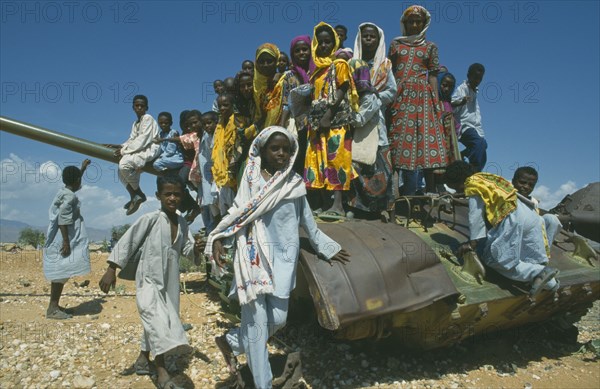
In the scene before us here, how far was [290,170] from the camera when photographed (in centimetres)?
323

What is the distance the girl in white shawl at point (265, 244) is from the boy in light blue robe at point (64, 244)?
3207mm

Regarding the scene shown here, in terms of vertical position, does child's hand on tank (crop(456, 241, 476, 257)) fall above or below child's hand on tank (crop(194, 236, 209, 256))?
below

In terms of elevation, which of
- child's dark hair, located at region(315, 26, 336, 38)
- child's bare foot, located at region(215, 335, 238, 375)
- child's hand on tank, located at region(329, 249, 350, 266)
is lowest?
child's bare foot, located at region(215, 335, 238, 375)

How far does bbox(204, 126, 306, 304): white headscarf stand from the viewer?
2.97 m

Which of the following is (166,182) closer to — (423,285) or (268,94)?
(268,94)

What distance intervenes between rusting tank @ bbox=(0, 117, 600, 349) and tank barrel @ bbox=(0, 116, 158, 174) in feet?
10.8

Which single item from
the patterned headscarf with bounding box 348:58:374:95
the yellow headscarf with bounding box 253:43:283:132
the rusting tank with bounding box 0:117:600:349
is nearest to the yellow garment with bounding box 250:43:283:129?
the yellow headscarf with bounding box 253:43:283:132

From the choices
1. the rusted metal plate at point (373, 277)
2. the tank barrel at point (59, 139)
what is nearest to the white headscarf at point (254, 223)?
the rusted metal plate at point (373, 277)

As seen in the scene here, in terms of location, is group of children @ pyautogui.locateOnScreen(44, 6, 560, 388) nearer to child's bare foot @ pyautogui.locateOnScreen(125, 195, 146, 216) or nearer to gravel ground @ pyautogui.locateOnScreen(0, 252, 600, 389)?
child's bare foot @ pyautogui.locateOnScreen(125, 195, 146, 216)

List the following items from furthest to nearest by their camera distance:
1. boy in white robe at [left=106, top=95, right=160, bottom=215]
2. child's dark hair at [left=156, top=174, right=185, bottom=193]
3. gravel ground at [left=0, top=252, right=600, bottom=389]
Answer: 1. boy in white robe at [left=106, top=95, right=160, bottom=215]
2. gravel ground at [left=0, top=252, right=600, bottom=389]
3. child's dark hair at [left=156, top=174, right=185, bottom=193]

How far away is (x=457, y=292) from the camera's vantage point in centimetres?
334

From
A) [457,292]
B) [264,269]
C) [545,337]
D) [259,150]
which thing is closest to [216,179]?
[259,150]

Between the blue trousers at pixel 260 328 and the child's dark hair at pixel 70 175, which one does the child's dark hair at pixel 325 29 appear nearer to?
the blue trousers at pixel 260 328

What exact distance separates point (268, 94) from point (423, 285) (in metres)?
2.62
